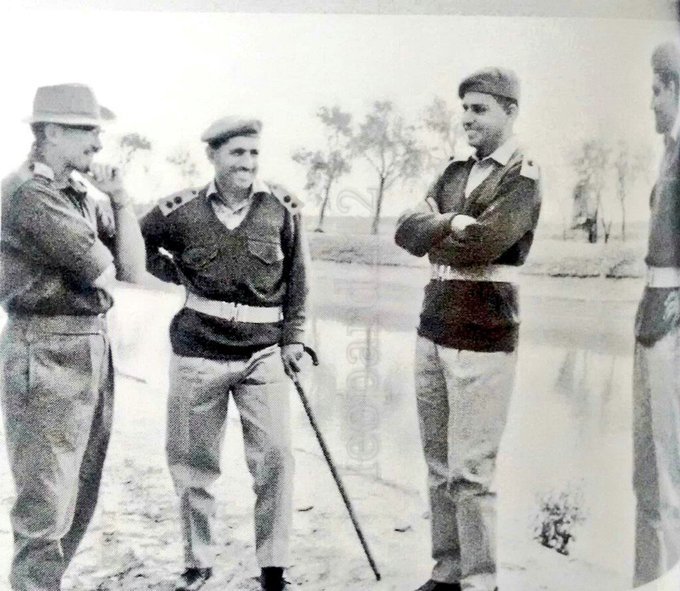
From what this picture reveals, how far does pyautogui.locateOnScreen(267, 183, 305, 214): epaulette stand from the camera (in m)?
1.57

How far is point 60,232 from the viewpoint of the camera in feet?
4.97

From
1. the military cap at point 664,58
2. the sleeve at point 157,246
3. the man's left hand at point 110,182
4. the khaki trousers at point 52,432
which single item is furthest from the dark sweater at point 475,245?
the khaki trousers at point 52,432

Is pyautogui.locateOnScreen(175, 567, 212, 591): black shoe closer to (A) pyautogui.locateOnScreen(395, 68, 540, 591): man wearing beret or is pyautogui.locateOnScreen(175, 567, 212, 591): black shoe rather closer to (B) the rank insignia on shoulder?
(A) pyautogui.locateOnScreen(395, 68, 540, 591): man wearing beret

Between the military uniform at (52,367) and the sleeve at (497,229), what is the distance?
70 centimetres

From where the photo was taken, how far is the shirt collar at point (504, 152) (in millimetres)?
1571

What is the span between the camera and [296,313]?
1.56 meters

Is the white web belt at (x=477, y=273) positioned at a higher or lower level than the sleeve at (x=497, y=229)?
lower

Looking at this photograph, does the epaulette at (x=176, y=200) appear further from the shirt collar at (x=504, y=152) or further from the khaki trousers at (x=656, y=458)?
the khaki trousers at (x=656, y=458)

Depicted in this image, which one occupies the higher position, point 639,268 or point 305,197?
point 305,197

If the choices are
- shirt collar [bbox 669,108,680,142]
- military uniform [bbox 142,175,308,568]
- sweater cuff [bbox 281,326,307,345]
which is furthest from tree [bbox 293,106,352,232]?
shirt collar [bbox 669,108,680,142]

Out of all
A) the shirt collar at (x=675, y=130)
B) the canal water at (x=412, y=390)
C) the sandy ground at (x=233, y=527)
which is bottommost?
the sandy ground at (x=233, y=527)

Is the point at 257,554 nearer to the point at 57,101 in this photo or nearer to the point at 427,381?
the point at 427,381

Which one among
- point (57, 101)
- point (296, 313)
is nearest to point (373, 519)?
point (296, 313)

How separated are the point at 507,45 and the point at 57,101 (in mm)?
924
